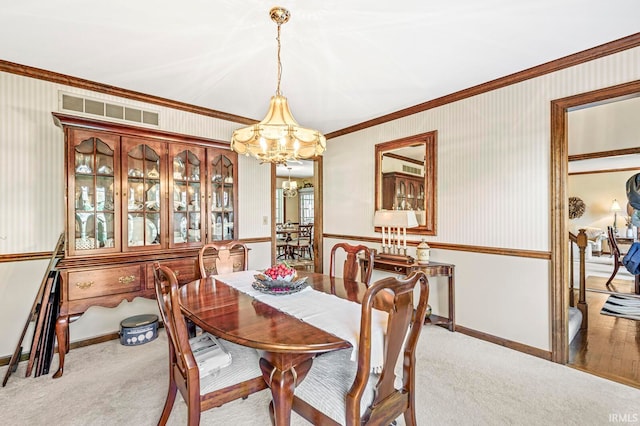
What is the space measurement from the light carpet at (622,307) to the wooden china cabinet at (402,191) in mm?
2724

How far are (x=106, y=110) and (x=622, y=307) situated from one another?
6630mm

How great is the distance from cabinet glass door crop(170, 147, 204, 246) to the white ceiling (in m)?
0.71

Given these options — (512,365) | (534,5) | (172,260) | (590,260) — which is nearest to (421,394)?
(512,365)

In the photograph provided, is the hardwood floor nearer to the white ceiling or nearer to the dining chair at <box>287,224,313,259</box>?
the white ceiling

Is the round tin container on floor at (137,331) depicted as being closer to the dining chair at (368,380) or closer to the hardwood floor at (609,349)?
the dining chair at (368,380)

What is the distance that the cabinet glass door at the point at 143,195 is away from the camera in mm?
2971

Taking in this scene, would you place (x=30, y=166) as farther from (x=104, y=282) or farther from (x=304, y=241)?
(x=304, y=241)

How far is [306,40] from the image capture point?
2346 mm

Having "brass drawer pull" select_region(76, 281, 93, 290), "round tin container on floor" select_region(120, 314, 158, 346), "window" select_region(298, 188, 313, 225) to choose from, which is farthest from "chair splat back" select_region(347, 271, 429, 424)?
"window" select_region(298, 188, 313, 225)

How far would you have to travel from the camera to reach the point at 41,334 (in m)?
2.51

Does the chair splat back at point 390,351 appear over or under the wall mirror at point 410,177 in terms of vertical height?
under

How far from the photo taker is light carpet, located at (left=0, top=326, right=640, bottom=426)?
1908 millimetres

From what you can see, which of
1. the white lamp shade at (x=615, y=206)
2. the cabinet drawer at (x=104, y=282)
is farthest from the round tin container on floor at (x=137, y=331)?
the white lamp shade at (x=615, y=206)

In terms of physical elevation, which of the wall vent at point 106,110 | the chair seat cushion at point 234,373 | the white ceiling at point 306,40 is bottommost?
the chair seat cushion at point 234,373
